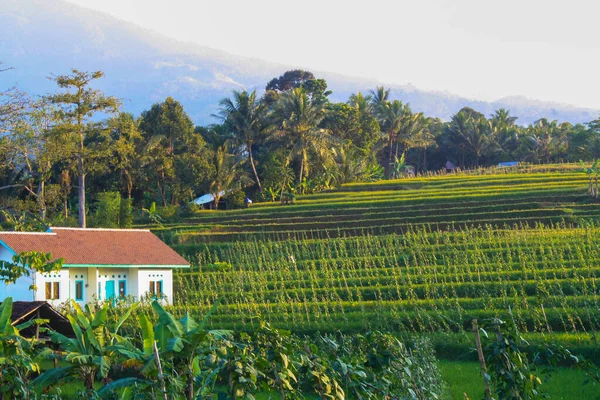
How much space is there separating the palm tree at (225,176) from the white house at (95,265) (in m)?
14.9

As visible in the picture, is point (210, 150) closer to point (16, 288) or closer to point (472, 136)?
point (16, 288)

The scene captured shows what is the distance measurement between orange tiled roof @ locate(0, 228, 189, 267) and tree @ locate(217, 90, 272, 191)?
18.2 m

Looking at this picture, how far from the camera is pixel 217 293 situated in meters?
25.1

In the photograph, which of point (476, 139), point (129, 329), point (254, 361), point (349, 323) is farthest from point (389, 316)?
point (476, 139)

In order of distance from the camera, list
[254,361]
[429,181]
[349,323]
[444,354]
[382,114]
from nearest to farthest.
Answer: [254,361]
[444,354]
[349,323]
[429,181]
[382,114]

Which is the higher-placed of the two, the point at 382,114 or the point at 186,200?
the point at 382,114

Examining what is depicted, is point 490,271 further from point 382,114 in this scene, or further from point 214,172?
point 382,114

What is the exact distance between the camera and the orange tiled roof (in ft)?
82.7

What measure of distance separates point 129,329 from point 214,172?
2210 centimetres

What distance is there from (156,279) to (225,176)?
1686 cm

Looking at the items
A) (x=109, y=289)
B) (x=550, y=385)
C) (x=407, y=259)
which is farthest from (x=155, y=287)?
(x=550, y=385)

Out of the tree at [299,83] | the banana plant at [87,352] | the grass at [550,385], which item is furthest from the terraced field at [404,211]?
the banana plant at [87,352]

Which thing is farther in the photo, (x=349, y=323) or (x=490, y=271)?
(x=490, y=271)

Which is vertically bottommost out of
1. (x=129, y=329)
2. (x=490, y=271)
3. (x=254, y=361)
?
(x=129, y=329)
